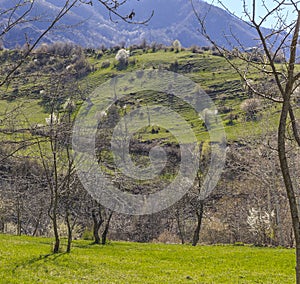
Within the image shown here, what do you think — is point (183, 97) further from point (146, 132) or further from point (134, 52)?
point (134, 52)

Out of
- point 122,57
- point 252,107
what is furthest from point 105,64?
point 252,107

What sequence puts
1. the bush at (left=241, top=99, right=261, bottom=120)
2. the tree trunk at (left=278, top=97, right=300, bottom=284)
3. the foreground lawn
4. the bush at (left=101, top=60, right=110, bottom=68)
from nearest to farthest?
the tree trunk at (left=278, top=97, right=300, bottom=284) → the bush at (left=241, top=99, right=261, bottom=120) → the foreground lawn → the bush at (left=101, top=60, right=110, bottom=68)

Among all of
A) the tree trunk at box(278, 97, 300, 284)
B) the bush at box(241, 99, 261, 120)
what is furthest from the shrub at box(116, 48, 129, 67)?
the tree trunk at box(278, 97, 300, 284)

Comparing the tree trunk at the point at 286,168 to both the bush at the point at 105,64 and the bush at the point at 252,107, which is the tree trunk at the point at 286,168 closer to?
the bush at the point at 252,107

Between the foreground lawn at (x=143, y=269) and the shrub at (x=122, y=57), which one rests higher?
the shrub at (x=122, y=57)

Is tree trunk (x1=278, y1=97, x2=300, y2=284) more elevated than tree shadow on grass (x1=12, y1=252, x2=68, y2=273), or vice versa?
tree trunk (x1=278, y1=97, x2=300, y2=284)

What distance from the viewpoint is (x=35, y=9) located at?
476 centimetres

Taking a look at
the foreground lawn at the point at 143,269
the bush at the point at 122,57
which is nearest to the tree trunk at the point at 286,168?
the foreground lawn at the point at 143,269

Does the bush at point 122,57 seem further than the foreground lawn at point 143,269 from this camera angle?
Yes

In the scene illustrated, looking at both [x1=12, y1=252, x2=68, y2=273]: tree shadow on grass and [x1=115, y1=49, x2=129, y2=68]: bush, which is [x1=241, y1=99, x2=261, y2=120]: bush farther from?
[x1=115, y1=49, x2=129, y2=68]: bush

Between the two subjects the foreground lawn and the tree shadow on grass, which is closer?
the foreground lawn

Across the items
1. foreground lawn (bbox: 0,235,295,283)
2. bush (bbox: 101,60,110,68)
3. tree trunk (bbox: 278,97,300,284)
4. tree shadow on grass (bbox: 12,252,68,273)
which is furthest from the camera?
bush (bbox: 101,60,110,68)

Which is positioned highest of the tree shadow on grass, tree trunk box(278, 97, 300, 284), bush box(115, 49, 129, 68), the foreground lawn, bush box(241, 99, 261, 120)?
bush box(115, 49, 129, 68)

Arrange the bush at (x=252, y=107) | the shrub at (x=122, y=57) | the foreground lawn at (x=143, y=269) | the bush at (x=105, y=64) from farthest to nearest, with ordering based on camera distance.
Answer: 1. the shrub at (x=122, y=57)
2. the bush at (x=105, y=64)
3. the foreground lawn at (x=143, y=269)
4. the bush at (x=252, y=107)
